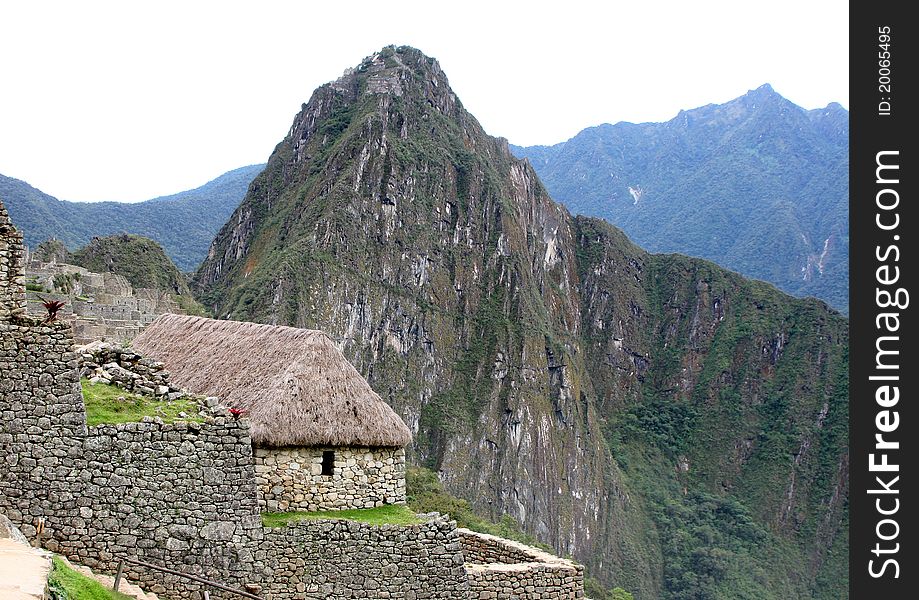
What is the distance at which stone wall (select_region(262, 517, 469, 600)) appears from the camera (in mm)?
10086

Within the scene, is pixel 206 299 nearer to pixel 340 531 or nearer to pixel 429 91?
pixel 429 91

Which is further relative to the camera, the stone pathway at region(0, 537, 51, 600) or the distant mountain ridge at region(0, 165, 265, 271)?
the distant mountain ridge at region(0, 165, 265, 271)

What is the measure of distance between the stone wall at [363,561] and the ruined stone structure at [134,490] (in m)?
0.01

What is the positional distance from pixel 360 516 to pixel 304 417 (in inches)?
55.5

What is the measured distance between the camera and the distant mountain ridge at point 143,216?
278 feet

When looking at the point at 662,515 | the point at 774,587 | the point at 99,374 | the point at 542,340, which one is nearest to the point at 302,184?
the point at 542,340

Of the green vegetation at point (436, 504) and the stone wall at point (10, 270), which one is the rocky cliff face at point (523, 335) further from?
the stone wall at point (10, 270)

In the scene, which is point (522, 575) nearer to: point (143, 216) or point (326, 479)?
point (326, 479)

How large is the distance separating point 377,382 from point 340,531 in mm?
106796

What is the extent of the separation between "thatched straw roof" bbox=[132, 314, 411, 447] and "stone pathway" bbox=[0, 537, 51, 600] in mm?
3277

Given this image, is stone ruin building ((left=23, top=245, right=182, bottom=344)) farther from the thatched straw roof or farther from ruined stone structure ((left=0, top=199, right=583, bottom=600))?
ruined stone structure ((left=0, top=199, right=583, bottom=600))

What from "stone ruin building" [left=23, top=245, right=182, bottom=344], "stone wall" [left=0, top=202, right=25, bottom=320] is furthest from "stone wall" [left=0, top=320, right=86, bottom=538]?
"stone ruin building" [left=23, top=245, right=182, bottom=344]

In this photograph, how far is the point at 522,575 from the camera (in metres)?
11.6
